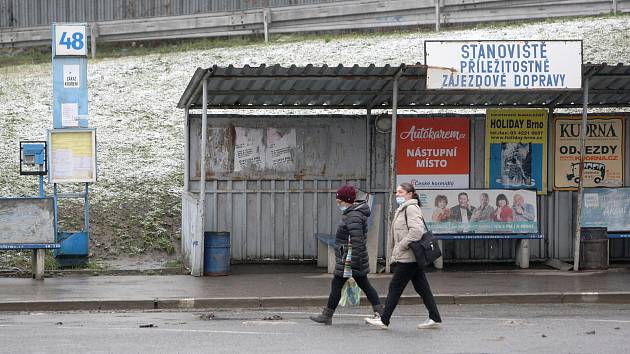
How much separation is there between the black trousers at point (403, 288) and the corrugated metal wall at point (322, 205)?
6454 mm

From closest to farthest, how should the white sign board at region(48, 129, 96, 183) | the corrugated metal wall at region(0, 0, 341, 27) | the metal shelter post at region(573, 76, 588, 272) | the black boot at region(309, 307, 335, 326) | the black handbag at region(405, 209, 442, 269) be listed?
1. the black handbag at region(405, 209, 442, 269)
2. the black boot at region(309, 307, 335, 326)
3. the metal shelter post at region(573, 76, 588, 272)
4. the white sign board at region(48, 129, 96, 183)
5. the corrugated metal wall at region(0, 0, 341, 27)

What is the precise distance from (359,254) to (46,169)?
7735mm

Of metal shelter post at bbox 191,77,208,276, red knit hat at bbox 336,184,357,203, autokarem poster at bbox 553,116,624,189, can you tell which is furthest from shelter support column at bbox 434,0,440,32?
red knit hat at bbox 336,184,357,203

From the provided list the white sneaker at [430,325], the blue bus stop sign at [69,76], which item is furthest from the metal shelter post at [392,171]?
the blue bus stop sign at [69,76]

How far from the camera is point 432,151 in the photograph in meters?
18.4

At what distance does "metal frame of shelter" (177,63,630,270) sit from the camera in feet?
52.4

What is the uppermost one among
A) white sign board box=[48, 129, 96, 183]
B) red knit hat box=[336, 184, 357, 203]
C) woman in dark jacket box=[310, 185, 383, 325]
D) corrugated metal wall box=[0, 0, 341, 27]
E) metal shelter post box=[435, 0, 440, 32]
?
corrugated metal wall box=[0, 0, 341, 27]

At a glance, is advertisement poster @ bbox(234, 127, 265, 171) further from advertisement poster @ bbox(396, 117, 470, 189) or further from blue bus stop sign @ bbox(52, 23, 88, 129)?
blue bus stop sign @ bbox(52, 23, 88, 129)

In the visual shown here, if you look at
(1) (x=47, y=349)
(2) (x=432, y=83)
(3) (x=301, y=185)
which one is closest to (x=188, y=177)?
(3) (x=301, y=185)

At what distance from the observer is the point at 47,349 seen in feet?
33.6

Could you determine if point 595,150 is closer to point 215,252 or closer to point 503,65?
→ point 503,65

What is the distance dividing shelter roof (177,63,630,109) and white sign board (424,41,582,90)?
0.56ft

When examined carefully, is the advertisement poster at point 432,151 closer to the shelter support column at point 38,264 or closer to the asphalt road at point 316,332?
the asphalt road at point 316,332

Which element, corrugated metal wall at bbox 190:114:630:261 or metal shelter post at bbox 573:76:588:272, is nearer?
metal shelter post at bbox 573:76:588:272
